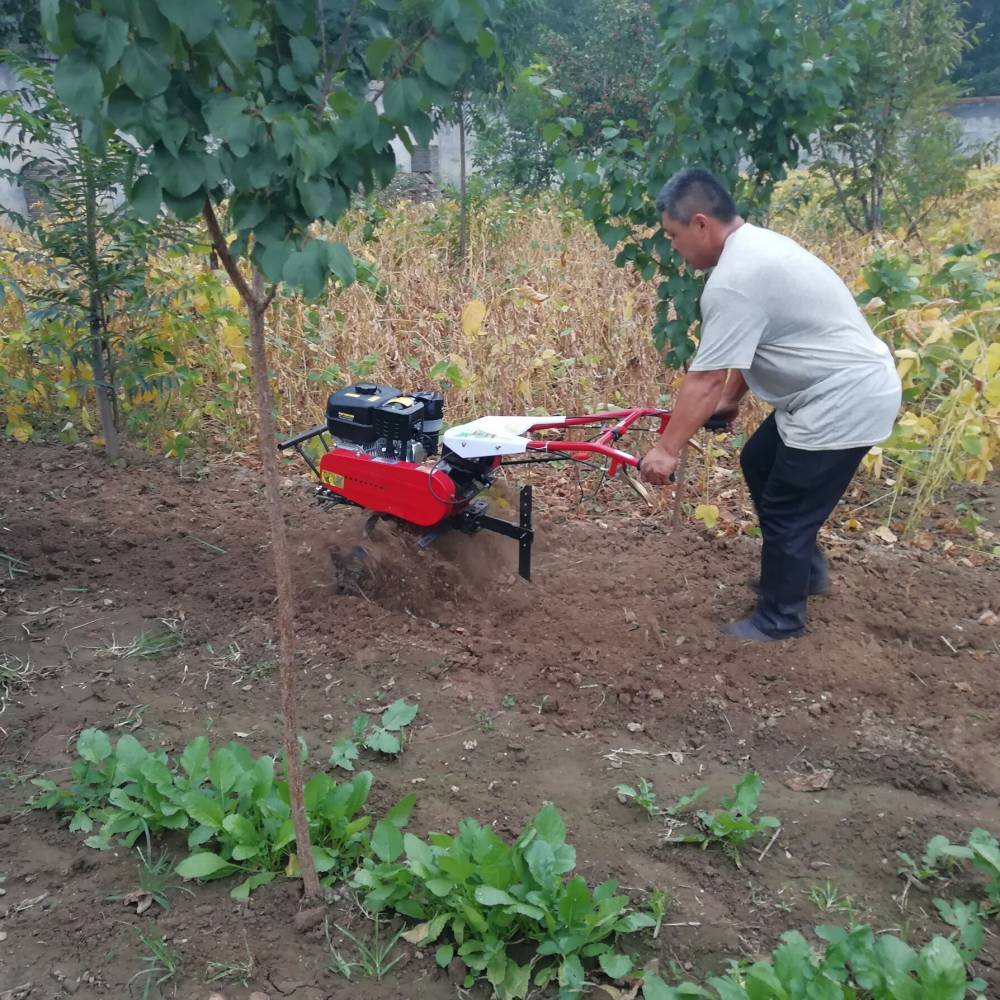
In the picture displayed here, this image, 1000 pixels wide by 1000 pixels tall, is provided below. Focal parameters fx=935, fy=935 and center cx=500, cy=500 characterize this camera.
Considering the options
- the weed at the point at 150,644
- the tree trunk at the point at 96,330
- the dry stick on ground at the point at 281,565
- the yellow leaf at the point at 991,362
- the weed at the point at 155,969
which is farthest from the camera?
the tree trunk at the point at 96,330

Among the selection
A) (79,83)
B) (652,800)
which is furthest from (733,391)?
(79,83)

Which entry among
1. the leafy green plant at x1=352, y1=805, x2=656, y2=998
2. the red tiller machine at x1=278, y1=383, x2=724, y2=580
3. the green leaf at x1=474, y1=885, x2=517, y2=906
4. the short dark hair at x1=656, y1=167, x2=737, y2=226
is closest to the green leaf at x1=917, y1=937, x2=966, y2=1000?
the leafy green plant at x1=352, y1=805, x2=656, y2=998

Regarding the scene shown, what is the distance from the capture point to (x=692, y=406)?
3.18m

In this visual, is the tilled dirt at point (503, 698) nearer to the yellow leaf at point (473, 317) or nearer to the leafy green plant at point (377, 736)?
the leafy green plant at point (377, 736)

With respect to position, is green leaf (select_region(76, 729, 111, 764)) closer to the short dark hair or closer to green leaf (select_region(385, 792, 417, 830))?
green leaf (select_region(385, 792, 417, 830))

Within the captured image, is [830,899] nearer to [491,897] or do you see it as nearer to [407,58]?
[491,897]

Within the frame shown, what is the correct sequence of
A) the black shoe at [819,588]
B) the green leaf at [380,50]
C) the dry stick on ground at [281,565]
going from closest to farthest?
the green leaf at [380,50], the dry stick on ground at [281,565], the black shoe at [819,588]

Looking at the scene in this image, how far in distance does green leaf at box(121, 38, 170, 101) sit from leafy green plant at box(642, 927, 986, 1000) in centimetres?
200

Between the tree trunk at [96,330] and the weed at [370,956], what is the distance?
373 centimetres

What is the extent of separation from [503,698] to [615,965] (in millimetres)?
1277

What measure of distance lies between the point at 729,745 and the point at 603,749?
1.40ft

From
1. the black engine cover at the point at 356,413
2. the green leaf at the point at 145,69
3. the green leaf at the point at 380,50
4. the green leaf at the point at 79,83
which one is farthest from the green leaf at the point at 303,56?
the black engine cover at the point at 356,413

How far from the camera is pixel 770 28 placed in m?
3.63

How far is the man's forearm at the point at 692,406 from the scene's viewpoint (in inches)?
124
